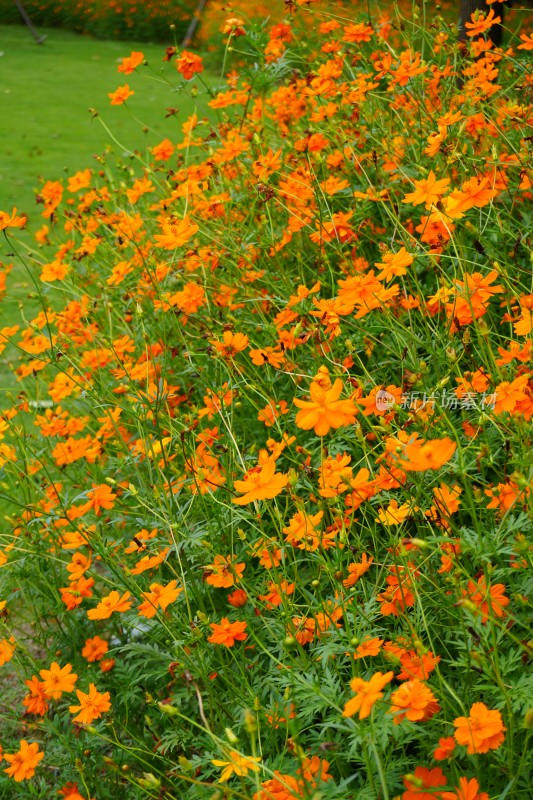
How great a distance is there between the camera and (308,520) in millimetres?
1432

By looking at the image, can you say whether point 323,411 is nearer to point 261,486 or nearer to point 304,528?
point 261,486

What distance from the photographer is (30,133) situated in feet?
25.5

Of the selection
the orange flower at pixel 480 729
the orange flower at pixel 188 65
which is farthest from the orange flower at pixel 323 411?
the orange flower at pixel 188 65

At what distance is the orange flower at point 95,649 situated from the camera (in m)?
1.79

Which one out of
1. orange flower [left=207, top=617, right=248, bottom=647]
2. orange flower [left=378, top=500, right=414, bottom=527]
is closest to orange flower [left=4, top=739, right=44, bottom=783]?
orange flower [left=207, top=617, right=248, bottom=647]

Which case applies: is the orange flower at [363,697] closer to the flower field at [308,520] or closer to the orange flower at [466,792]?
the flower field at [308,520]

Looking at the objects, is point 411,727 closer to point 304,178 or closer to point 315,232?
point 315,232

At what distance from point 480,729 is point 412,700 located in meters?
0.09

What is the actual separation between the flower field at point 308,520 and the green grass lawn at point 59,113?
6.10ft

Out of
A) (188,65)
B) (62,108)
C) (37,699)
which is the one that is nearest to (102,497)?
(37,699)

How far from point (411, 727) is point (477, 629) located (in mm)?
180

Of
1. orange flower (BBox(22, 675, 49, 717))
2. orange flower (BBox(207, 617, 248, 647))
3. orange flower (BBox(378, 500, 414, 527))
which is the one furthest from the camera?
orange flower (BBox(22, 675, 49, 717))

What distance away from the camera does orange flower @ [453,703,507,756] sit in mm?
1087

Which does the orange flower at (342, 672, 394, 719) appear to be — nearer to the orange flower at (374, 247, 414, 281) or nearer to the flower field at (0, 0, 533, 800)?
the flower field at (0, 0, 533, 800)
